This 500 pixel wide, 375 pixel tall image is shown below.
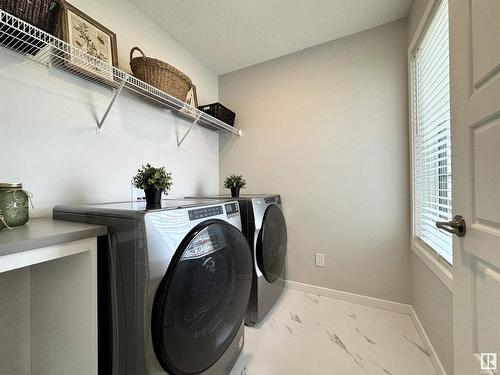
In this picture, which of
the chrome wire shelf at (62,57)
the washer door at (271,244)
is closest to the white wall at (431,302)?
the washer door at (271,244)

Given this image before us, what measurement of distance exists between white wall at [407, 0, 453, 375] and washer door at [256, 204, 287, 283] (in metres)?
0.99

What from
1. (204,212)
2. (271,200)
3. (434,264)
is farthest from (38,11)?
(434,264)

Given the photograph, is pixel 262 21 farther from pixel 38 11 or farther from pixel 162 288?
pixel 162 288

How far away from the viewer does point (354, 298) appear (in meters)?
1.85

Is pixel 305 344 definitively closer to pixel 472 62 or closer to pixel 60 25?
pixel 472 62

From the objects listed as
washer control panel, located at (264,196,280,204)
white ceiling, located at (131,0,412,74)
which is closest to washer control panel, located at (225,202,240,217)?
washer control panel, located at (264,196,280,204)

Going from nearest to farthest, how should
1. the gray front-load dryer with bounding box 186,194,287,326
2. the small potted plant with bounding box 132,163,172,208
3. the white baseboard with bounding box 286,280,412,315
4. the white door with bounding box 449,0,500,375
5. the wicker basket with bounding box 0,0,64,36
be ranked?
the white door with bounding box 449,0,500,375
the wicker basket with bounding box 0,0,64,36
the small potted plant with bounding box 132,163,172,208
the gray front-load dryer with bounding box 186,194,287,326
the white baseboard with bounding box 286,280,412,315

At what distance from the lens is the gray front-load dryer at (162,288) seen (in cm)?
76

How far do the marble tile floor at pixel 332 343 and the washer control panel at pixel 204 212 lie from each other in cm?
92

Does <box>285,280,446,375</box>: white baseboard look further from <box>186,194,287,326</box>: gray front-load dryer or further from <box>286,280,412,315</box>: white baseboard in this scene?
<box>186,194,287,326</box>: gray front-load dryer

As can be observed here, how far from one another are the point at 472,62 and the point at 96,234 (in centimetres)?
147

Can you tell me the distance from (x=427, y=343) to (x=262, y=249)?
1.16m

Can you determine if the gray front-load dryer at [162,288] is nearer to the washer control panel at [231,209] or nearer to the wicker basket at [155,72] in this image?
the washer control panel at [231,209]

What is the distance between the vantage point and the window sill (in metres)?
1.03
